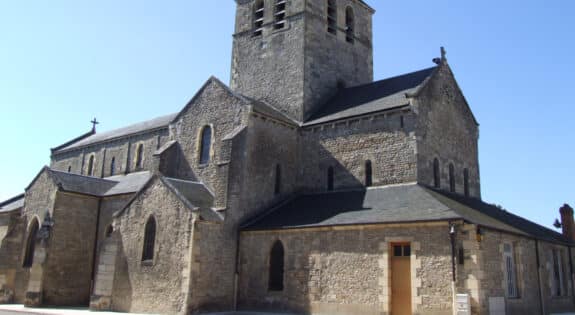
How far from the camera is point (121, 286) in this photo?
21.0m

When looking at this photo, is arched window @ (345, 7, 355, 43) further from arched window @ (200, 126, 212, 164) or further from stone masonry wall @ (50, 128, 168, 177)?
stone masonry wall @ (50, 128, 168, 177)

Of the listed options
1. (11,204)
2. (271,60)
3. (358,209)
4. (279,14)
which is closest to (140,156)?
(11,204)

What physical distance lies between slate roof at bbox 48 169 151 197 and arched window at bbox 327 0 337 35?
1303 centimetres

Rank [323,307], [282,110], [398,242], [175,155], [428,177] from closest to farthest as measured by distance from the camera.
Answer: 1. [398,242]
2. [323,307]
3. [428,177]
4. [175,155]
5. [282,110]

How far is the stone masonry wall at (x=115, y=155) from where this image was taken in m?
30.0

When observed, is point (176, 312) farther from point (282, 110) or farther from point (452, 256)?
point (282, 110)

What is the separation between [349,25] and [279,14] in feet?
14.5

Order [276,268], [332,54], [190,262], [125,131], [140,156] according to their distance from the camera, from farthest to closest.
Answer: [125,131]
[140,156]
[332,54]
[276,268]
[190,262]

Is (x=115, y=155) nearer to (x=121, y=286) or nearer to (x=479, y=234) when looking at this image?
(x=121, y=286)

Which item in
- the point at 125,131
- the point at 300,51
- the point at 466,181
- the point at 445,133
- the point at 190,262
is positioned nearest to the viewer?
the point at 190,262

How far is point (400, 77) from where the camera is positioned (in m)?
25.7

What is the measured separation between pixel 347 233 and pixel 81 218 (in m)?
14.3

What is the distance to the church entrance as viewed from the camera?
16.9 meters

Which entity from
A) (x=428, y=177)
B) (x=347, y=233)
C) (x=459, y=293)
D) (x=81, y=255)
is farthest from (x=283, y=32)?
(x=459, y=293)
